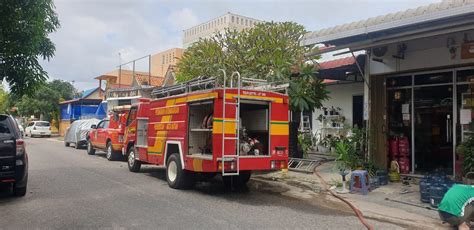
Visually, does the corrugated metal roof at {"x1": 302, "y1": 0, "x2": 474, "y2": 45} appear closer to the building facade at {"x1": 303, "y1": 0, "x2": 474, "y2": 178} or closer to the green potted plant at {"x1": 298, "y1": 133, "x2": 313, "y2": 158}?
the building facade at {"x1": 303, "y1": 0, "x2": 474, "y2": 178}

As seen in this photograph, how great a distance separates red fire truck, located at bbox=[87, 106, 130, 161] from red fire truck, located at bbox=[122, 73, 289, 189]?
589 centimetres

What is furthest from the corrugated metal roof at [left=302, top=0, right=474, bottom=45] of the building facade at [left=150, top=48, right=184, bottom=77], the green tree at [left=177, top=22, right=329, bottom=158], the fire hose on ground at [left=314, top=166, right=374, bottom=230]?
the building facade at [left=150, top=48, right=184, bottom=77]

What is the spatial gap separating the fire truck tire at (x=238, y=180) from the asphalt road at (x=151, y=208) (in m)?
0.24

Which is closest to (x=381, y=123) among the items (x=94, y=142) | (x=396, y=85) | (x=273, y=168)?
(x=396, y=85)

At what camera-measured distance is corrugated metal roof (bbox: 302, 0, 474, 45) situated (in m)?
8.20

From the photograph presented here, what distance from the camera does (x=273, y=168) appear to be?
32.0 feet

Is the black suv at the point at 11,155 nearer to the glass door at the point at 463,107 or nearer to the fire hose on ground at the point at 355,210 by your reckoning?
the fire hose on ground at the point at 355,210

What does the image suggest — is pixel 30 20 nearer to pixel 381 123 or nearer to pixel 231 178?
pixel 231 178

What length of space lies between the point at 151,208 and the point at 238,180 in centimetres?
340

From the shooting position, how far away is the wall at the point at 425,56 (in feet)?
34.3

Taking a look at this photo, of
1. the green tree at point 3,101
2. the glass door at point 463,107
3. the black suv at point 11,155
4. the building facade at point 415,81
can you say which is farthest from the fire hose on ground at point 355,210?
the green tree at point 3,101

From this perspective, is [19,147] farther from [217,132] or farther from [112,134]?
[112,134]

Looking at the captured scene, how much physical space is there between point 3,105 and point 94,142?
3756 cm

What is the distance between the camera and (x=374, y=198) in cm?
945
